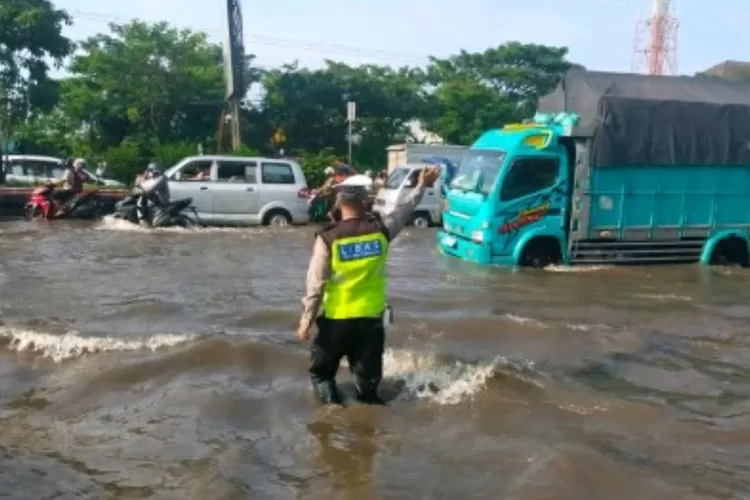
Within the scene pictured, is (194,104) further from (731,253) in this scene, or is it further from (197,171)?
(731,253)

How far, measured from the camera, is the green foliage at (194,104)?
26.3 meters

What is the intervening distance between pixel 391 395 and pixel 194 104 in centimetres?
2637

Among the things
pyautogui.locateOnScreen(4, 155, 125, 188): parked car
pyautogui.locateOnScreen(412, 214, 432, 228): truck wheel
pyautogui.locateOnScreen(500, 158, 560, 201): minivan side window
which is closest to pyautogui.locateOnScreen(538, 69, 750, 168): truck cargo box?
pyautogui.locateOnScreen(500, 158, 560, 201): minivan side window

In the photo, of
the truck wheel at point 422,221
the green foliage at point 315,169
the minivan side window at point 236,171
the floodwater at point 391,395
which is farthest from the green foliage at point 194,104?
the floodwater at point 391,395

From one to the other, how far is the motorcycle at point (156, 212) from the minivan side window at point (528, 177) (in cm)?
744

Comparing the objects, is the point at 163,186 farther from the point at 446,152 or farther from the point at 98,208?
the point at 446,152

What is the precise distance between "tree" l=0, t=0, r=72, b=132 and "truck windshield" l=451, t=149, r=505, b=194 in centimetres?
1641

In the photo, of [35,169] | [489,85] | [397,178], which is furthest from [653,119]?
[489,85]

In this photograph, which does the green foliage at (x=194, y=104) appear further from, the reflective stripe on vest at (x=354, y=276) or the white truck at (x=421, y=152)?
the reflective stripe on vest at (x=354, y=276)

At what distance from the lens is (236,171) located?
1905cm

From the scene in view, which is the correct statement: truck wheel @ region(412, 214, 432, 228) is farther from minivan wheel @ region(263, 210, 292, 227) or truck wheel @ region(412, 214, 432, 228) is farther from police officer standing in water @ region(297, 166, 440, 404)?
police officer standing in water @ region(297, 166, 440, 404)

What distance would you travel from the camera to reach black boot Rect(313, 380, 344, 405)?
6164 millimetres

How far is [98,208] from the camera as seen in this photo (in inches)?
775

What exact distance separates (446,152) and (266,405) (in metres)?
20.8
